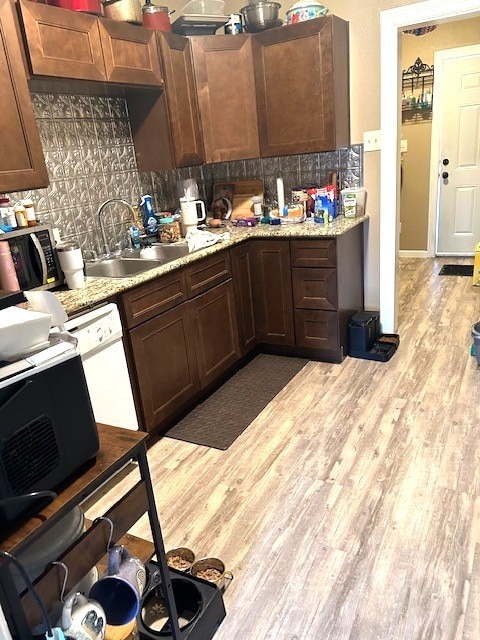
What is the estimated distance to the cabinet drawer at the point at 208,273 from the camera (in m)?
2.76

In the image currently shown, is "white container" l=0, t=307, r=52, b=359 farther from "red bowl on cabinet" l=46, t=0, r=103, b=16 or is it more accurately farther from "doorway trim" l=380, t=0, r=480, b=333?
"doorway trim" l=380, t=0, r=480, b=333

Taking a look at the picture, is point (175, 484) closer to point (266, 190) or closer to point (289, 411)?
point (289, 411)

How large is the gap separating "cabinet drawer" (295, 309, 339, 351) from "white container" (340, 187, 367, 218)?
0.74 metres

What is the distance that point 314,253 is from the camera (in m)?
3.12

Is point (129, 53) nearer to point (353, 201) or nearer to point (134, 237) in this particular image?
point (134, 237)

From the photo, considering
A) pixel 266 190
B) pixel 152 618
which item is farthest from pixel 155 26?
pixel 152 618

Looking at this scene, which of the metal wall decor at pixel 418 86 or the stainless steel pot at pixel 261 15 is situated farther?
the metal wall decor at pixel 418 86

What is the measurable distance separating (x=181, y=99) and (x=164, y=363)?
5.34 ft

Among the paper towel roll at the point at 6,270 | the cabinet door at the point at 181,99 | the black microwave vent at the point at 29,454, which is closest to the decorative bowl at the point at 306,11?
the cabinet door at the point at 181,99

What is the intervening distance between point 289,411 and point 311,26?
2310 mm

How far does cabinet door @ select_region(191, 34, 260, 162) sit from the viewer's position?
312 cm

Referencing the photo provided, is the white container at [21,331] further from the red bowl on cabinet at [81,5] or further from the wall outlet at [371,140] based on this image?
the wall outlet at [371,140]

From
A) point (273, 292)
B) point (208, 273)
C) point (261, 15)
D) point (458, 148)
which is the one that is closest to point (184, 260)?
point (208, 273)

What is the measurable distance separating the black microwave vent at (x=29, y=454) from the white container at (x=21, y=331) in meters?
0.14
